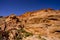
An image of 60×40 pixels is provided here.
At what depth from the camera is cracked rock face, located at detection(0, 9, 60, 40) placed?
2495cm

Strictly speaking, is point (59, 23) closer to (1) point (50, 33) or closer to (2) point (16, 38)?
(1) point (50, 33)

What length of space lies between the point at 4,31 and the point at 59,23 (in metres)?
9.32

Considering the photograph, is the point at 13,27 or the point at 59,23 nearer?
the point at 59,23

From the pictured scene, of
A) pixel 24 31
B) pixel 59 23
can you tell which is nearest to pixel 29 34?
pixel 24 31

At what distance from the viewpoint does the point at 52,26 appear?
25.6 m

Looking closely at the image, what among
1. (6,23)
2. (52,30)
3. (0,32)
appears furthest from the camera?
(6,23)

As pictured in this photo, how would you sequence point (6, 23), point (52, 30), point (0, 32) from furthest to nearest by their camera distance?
point (6, 23) → point (0, 32) → point (52, 30)

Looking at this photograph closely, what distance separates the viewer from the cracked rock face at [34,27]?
81.9 ft

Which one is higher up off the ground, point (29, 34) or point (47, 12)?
point (47, 12)

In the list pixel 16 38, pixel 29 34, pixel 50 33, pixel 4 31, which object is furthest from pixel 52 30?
pixel 4 31

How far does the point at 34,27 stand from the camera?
88.1 ft

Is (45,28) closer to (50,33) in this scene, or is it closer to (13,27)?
(50,33)

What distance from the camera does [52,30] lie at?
25.0 meters

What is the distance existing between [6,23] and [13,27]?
1.81 m
